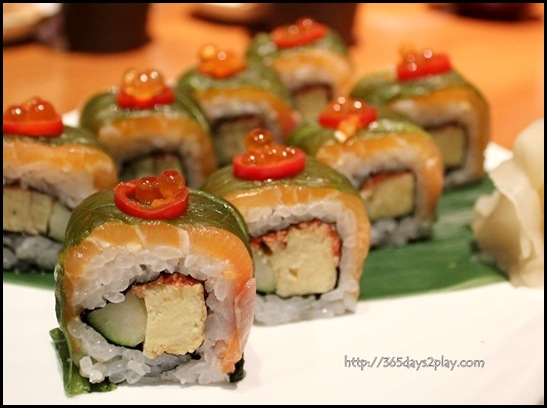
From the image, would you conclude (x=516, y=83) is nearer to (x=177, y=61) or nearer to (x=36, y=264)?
(x=177, y=61)

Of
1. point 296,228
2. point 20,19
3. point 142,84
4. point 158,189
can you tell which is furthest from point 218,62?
point 20,19

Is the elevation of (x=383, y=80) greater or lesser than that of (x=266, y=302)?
greater

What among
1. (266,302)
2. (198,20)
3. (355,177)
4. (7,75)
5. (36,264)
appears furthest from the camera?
(198,20)

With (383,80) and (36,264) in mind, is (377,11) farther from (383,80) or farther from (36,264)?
(36,264)

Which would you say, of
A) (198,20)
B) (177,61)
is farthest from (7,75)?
(198,20)

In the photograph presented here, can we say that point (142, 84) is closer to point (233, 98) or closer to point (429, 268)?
point (233, 98)

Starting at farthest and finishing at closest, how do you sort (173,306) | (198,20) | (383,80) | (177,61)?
(198,20)
(177,61)
(383,80)
(173,306)

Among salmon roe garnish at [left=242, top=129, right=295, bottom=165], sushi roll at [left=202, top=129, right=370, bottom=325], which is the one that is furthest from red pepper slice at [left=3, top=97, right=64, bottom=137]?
salmon roe garnish at [left=242, top=129, right=295, bottom=165]

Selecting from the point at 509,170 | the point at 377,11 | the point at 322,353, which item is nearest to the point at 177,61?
the point at 377,11

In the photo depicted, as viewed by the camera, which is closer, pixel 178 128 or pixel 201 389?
Answer: pixel 201 389
